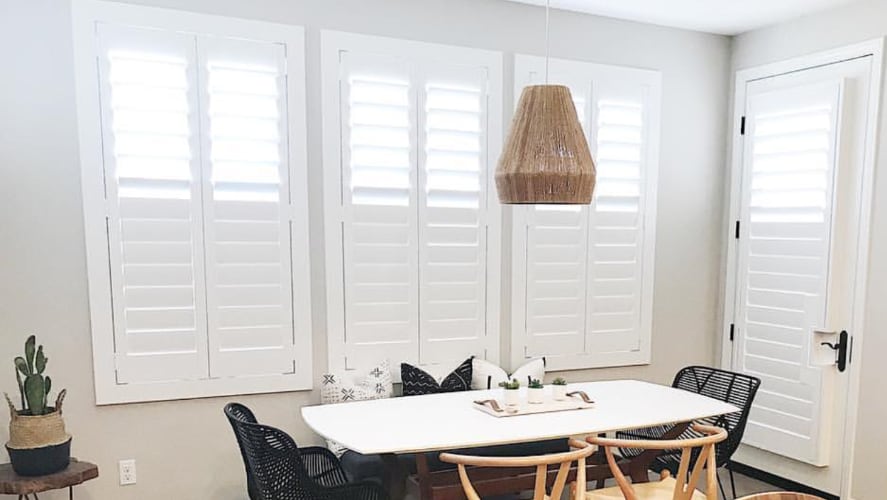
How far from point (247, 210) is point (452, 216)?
1.12 m

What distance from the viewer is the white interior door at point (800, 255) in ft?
11.3

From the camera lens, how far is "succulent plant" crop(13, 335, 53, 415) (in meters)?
2.56

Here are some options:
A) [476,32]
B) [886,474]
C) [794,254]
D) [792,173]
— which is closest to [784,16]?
[792,173]

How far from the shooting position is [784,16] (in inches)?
146

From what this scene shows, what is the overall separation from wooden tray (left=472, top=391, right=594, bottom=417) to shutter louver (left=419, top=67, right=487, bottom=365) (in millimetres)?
801

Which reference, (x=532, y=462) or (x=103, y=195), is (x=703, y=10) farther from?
(x=103, y=195)

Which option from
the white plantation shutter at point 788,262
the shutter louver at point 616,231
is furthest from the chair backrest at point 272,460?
the white plantation shutter at point 788,262

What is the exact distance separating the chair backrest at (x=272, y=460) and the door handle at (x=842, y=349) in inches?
117

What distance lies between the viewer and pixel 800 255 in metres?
3.64

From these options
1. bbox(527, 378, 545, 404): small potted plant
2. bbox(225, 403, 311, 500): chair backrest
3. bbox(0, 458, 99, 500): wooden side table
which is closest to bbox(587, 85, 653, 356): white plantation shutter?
bbox(527, 378, 545, 404): small potted plant

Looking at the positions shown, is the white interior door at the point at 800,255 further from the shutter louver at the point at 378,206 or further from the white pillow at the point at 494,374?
the shutter louver at the point at 378,206

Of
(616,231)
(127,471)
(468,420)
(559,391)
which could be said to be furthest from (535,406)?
(127,471)

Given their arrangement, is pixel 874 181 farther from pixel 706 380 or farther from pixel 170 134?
pixel 170 134

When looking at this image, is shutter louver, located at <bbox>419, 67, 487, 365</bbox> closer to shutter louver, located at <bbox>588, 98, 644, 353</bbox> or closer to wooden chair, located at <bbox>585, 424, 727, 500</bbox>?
shutter louver, located at <bbox>588, 98, 644, 353</bbox>
